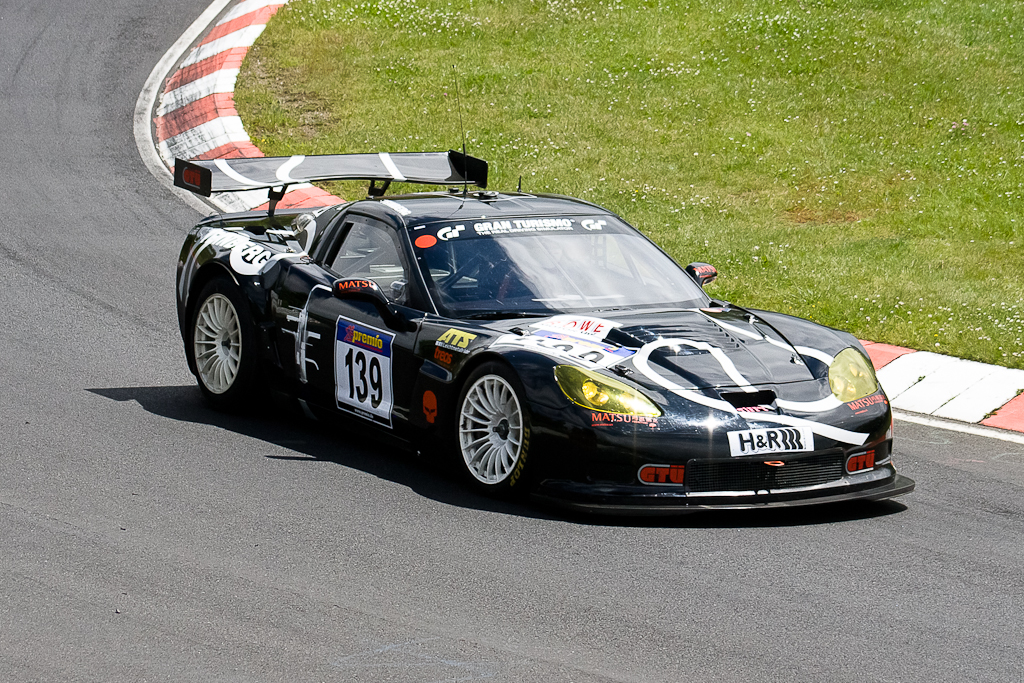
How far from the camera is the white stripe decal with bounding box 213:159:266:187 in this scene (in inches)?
321

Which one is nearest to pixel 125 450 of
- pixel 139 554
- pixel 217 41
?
pixel 139 554

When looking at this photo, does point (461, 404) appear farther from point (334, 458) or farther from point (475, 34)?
point (475, 34)

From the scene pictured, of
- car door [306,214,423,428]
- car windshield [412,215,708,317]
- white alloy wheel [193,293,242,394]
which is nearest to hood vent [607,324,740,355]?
car windshield [412,215,708,317]

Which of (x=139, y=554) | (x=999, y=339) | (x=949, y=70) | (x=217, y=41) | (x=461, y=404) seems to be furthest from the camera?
(x=217, y=41)

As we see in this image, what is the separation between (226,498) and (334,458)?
88 centimetres

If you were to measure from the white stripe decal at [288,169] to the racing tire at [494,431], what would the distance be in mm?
2623

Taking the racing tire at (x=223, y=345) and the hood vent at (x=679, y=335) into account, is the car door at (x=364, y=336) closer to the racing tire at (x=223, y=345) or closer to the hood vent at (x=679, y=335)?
the racing tire at (x=223, y=345)

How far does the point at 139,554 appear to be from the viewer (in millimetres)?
5273

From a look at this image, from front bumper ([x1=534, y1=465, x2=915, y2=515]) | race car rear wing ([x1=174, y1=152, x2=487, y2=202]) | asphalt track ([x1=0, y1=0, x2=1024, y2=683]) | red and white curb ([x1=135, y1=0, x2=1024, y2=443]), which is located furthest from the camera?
red and white curb ([x1=135, y1=0, x2=1024, y2=443])

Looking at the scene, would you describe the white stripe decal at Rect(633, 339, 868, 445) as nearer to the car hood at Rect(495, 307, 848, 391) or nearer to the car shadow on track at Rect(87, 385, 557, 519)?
the car hood at Rect(495, 307, 848, 391)

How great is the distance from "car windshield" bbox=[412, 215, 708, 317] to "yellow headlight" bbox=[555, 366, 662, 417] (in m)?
0.86

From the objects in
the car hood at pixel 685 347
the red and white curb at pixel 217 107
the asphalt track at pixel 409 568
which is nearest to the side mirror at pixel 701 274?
the car hood at pixel 685 347

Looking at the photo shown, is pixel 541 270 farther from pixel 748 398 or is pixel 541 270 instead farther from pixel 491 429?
pixel 748 398

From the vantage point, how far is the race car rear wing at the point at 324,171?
26.7ft
